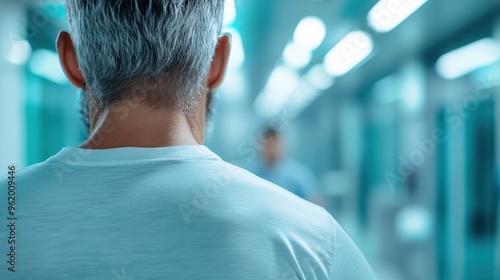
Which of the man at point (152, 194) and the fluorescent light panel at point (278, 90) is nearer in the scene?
the man at point (152, 194)

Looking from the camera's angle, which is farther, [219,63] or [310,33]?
[310,33]

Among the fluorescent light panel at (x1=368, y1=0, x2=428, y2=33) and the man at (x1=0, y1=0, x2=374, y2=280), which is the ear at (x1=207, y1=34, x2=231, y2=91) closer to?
the man at (x1=0, y1=0, x2=374, y2=280)

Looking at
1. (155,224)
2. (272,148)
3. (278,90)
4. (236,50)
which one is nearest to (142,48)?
(155,224)

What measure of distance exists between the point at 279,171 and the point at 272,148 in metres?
0.22

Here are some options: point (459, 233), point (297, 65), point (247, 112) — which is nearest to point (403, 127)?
point (297, 65)

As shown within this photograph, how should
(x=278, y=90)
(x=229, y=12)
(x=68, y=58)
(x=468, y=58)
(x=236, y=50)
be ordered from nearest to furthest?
(x=68, y=58), (x=229, y=12), (x=468, y=58), (x=236, y=50), (x=278, y=90)

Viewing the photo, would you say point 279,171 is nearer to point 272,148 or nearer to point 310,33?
point 272,148

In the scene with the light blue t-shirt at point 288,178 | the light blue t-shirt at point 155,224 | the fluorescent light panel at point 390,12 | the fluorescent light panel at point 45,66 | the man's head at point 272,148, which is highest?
the fluorescent light panel at point 390,12


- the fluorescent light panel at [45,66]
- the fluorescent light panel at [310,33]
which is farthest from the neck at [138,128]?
the fluorescent light panel at [45,66]

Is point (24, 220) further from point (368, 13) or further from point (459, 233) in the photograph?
point (459, 233)

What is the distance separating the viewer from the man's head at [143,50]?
0.69m

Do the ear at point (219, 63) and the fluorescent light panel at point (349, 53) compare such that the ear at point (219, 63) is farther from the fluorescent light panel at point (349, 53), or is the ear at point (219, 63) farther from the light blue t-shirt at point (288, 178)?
the fluorescent light panel at point (349, 53)

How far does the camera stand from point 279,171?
12.6 ft

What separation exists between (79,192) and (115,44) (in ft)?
0.69
